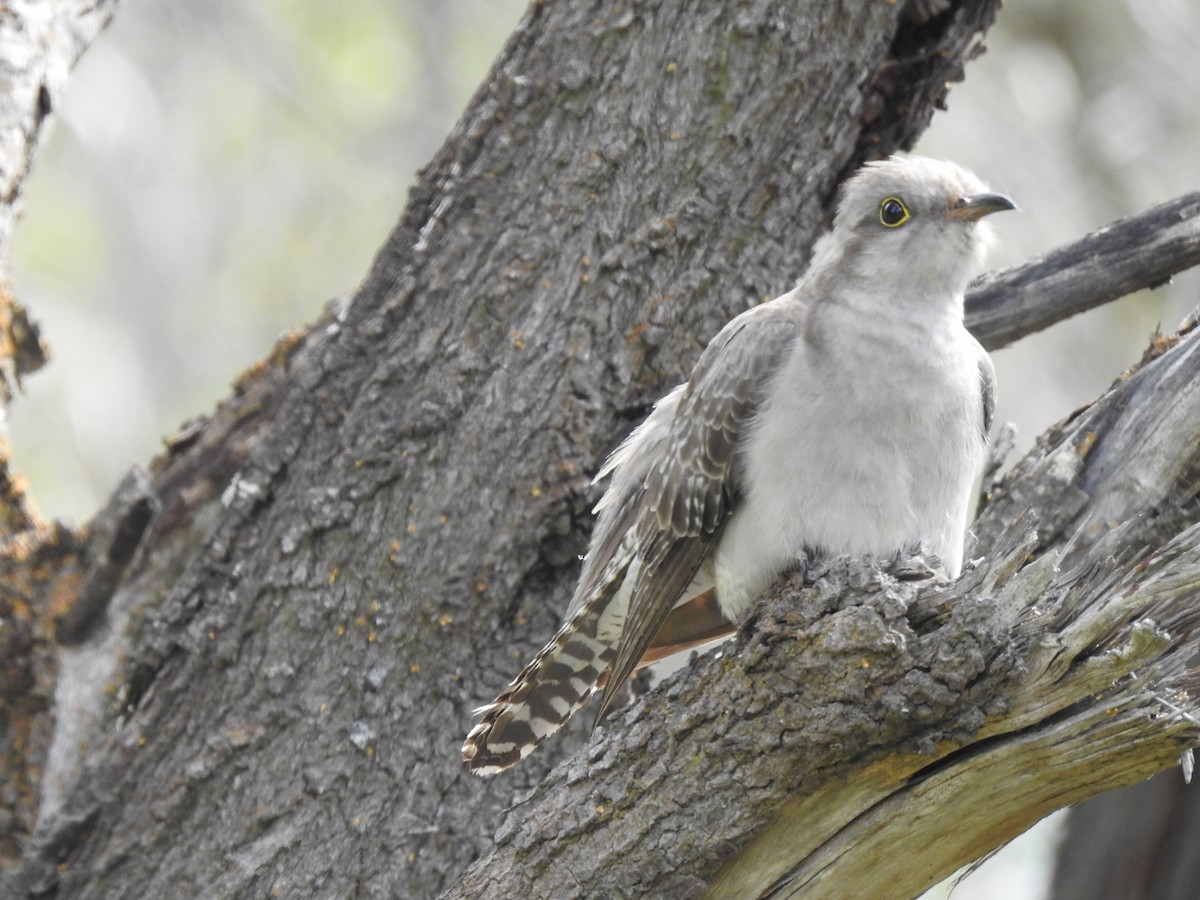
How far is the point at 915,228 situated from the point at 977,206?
0.18 meters

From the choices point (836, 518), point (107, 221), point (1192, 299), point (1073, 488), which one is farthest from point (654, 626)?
point (107, 221)

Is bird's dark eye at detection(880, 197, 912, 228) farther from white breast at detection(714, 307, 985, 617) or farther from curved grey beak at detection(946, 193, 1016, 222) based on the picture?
white breast at detection(714, 307, 985, 617)

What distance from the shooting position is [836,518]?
3.52 m

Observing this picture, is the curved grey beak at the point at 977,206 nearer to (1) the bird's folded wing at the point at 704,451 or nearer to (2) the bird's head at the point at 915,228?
(2) the bird's head at the point at 915,228

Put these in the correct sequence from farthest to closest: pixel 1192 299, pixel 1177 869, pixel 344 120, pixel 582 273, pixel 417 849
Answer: pixel 344 120, pixel 1192 299, pixel 1177 869, pixel 582 273, pixel 417 849

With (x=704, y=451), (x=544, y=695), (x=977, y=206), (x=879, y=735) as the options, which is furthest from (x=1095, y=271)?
(x=544, y=695)

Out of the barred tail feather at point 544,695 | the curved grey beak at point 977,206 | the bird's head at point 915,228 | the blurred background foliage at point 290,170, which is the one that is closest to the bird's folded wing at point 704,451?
the barred tail feather at point 544,695

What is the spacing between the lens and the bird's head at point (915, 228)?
153 inches

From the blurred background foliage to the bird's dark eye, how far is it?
5901mm

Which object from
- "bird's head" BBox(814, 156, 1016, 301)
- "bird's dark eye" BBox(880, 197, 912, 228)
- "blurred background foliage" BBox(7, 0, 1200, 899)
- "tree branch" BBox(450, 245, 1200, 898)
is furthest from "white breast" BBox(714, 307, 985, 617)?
"blurred background foliage" BBox(7, 0, 1200, 899)

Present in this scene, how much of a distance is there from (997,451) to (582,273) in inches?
52.4

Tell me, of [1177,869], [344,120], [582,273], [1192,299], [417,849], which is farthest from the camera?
[344,120]

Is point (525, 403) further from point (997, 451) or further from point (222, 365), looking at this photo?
point (222, 365)

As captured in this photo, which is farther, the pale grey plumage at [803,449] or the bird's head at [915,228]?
the bird's head at [915,228]
